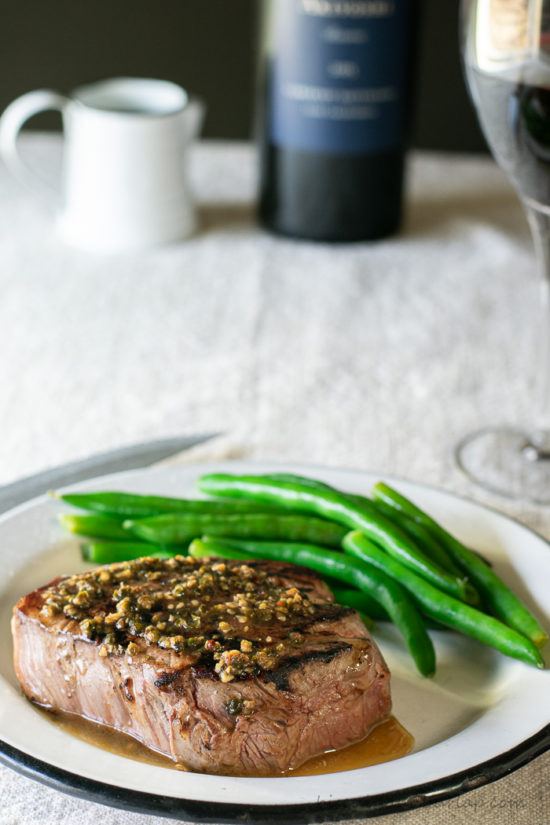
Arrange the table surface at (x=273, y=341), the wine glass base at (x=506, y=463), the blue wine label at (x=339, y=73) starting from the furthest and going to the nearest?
the blue wine label at (x=339, y=73)
the table surface at (x=273, y=341)
the wine glass base at (x=506, y=463)

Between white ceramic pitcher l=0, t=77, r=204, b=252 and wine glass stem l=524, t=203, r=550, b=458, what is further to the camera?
white ceramic pitcher l=0, t=77, r=204, b=252

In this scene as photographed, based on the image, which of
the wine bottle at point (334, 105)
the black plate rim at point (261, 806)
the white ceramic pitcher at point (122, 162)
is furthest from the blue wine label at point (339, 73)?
the black plate rim at point (261, 806)

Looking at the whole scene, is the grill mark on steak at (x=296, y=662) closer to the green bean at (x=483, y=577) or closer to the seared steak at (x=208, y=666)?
the seared steak at (x=208, y=666)

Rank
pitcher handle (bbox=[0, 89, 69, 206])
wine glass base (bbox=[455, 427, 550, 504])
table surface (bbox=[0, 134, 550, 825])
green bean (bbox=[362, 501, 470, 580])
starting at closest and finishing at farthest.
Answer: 1. green bean (bbox=[362, 501, 470, 580])
2. wine glass base (bbox=[455, 427, 550, 504])
3. table surface (bbox=[0, 134, 550, 825])
4. pitcher handle (bbox=[0, 89, 69, 206])

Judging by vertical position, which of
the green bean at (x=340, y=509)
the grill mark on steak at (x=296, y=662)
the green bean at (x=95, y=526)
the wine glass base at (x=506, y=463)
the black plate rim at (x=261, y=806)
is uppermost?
the grill mark on steak at (x=296, y=662)

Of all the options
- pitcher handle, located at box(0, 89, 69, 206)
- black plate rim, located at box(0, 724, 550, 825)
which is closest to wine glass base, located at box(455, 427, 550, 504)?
black plate rim, located at box(0, 724, 550, 825)

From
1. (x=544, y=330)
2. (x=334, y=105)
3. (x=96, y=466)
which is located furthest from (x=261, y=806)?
(x=334, y=105)

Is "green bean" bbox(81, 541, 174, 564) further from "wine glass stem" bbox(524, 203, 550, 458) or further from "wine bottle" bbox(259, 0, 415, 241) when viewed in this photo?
"wine bottle" bbox(259, 0, 415, 241)

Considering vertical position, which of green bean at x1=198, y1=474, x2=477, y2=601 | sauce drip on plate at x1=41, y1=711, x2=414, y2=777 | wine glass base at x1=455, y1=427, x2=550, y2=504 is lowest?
wine glass base at x1=455, y1=427, x2=550, y2=504
